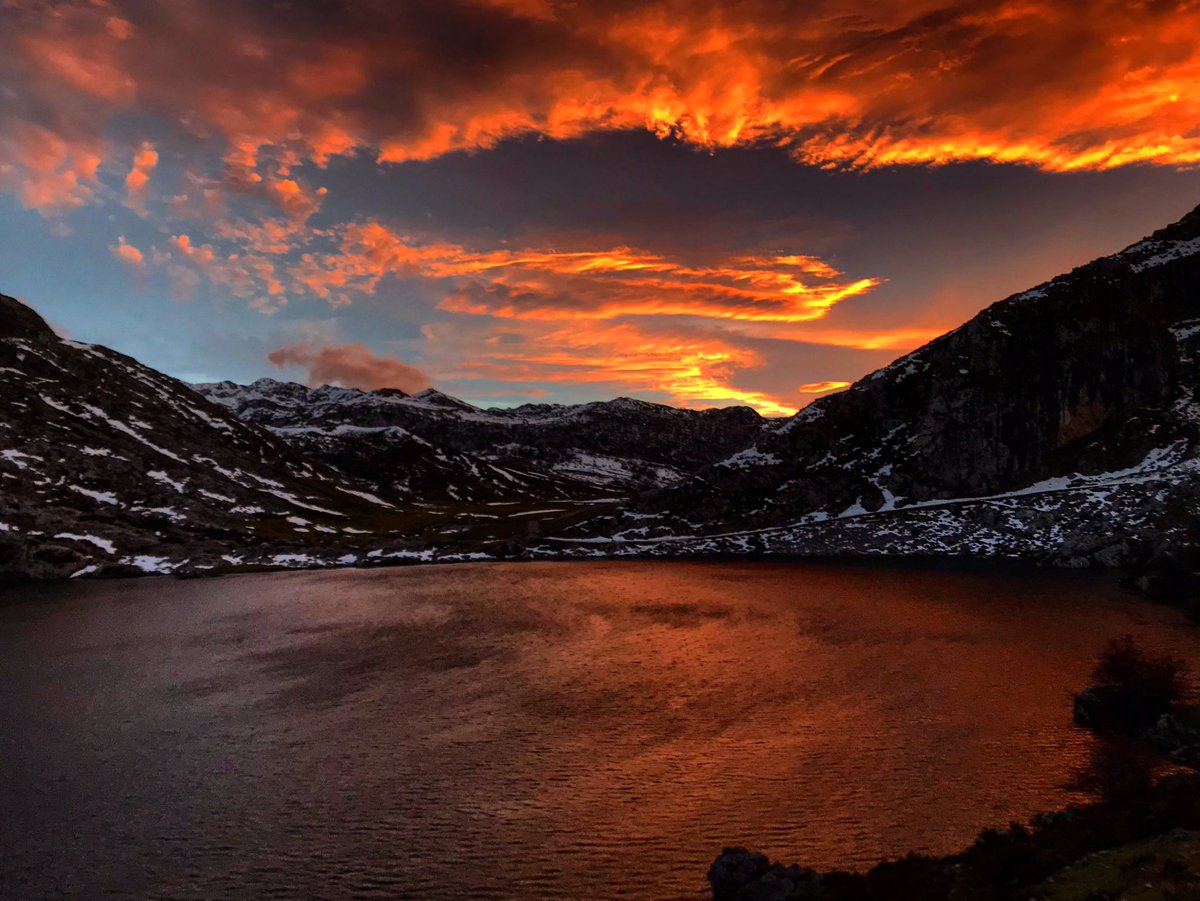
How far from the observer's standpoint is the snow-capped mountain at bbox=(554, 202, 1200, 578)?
444ft

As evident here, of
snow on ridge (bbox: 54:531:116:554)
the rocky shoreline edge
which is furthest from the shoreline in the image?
the rocky shoreline edge

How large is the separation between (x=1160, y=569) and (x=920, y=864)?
8663cm

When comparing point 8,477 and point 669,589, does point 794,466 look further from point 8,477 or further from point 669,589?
point 8,477

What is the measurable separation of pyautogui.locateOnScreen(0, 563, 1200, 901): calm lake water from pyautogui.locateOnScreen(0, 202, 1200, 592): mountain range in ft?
173

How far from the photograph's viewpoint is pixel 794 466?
178m

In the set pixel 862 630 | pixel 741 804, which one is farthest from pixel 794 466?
pixel 741 804

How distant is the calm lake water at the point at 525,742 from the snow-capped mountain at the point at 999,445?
55.8 meters

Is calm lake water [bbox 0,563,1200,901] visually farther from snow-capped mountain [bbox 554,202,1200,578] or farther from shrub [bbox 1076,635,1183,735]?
snow-capped mountain [bbox 554,202,1200,578]

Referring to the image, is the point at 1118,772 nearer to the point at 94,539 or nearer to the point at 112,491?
the point at 94,539

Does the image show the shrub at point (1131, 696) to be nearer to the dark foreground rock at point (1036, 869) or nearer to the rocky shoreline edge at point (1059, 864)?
the rocky shoreline edge at point (1059, 864)

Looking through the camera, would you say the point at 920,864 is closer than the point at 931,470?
Yes

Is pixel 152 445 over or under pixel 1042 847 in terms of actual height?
over

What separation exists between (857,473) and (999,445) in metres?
32.1

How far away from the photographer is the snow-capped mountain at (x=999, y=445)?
13525 cm
